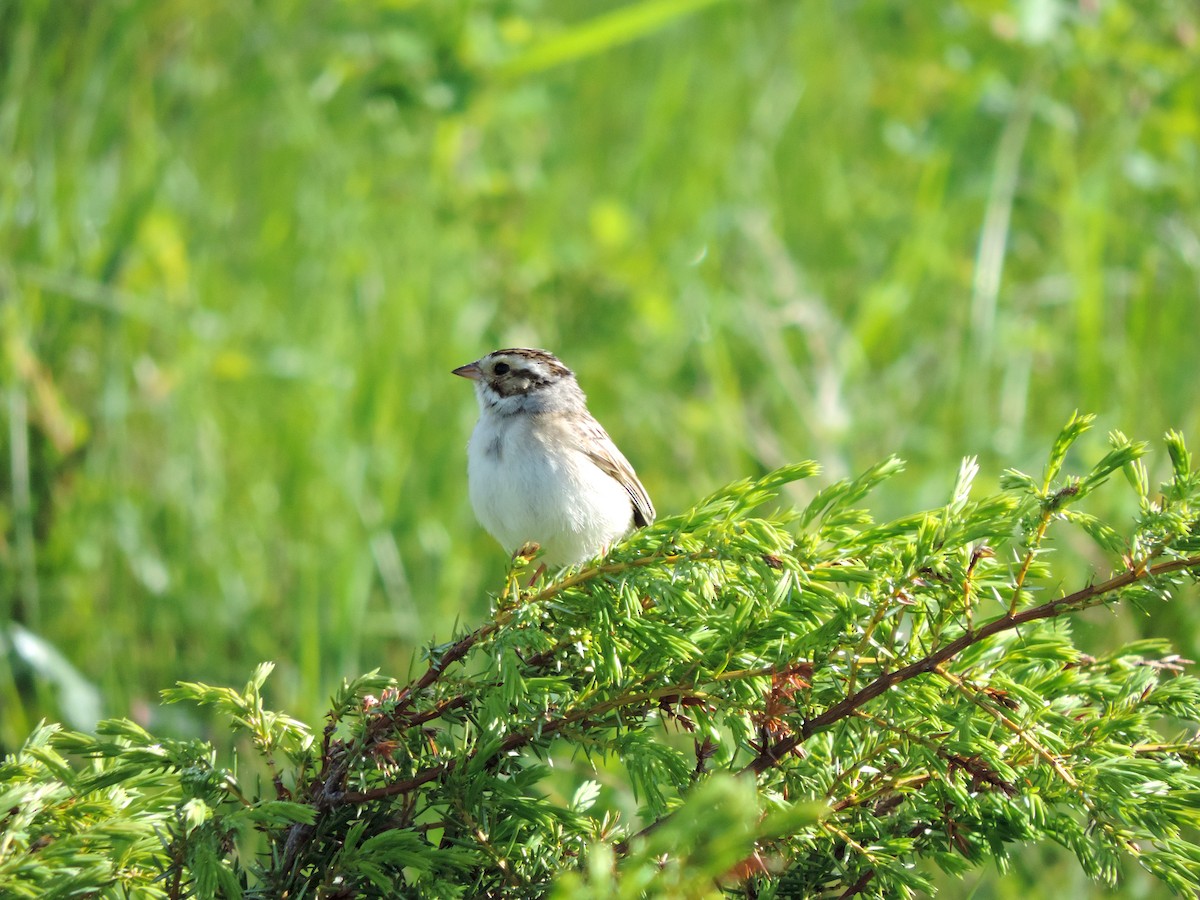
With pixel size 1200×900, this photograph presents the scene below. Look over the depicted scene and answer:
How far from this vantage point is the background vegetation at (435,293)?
4582mm

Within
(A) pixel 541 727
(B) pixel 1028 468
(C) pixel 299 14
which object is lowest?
(A) pixel 541 727

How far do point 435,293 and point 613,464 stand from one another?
1771 millimetres

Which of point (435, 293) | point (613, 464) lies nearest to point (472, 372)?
point (613, 464)

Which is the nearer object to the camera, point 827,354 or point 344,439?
point 344,439

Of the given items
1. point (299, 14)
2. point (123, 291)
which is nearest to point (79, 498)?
point (123, 291)

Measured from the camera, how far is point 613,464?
408 centimetres

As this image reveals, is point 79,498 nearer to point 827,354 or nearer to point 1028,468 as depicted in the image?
point 827,354

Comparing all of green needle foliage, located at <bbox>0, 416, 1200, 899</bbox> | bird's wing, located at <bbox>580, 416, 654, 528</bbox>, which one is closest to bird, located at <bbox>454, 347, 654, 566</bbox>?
bird's wing, located at <bbox>580, 416, 654, 528</bbox>

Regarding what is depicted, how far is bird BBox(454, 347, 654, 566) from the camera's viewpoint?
3.66 meters

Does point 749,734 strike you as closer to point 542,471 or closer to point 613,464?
point 542,471

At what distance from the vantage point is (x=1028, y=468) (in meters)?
4.62

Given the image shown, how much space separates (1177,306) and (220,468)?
370 cm

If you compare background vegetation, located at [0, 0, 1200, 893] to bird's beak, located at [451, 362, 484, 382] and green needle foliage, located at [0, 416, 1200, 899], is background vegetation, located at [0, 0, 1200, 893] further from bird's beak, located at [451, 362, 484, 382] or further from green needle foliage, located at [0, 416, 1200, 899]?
green needle foliage, located at [0, 416, 1200, 899]

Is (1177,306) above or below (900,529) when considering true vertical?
above
